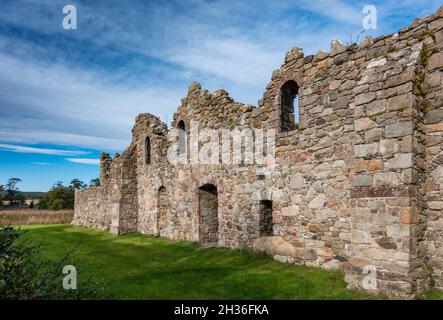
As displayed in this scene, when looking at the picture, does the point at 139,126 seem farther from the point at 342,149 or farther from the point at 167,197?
the point at 342,149

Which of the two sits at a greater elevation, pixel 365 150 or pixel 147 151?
pixel 147 151

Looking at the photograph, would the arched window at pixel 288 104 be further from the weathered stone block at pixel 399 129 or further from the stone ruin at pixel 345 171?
the weathered stone block at pixel 399 129

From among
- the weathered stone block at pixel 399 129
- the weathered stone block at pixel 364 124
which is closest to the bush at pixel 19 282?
the weathered stone block at pixel 364 124

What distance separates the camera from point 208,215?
12727 mm

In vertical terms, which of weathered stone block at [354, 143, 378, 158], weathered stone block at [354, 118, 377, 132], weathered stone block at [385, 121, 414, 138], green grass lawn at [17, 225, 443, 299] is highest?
weathered stone block at [354, 118, 377, 132]

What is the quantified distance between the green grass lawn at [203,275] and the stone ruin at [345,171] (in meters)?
0.54

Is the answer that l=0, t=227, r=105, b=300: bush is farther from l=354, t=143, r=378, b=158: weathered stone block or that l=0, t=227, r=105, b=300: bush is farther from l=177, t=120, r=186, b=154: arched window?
l=177, t=120, r=186, b=154: arched window

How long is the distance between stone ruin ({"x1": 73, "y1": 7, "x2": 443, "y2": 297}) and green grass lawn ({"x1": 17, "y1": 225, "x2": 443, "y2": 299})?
21.1 inches

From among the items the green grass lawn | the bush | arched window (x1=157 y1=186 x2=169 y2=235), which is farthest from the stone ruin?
the bush

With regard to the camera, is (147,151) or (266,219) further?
(147,151)

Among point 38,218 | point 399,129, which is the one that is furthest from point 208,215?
point 38,218

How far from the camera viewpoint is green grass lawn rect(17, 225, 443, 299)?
6.41m

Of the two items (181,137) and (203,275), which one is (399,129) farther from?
(181,137)

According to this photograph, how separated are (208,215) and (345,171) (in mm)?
6335
